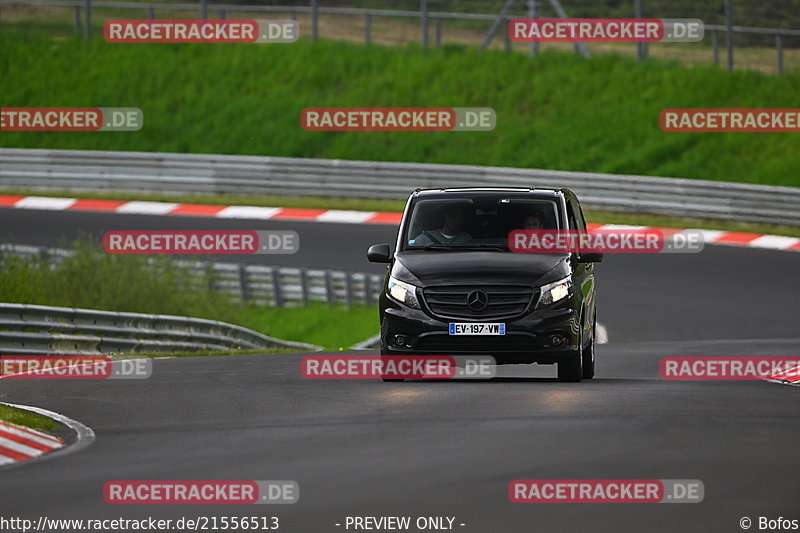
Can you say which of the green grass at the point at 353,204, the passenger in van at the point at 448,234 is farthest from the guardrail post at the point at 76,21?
the passenger in van at the point at 448,234

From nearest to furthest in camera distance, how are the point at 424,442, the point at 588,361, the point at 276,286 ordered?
the point at 424,442, the point at 588,361, the point at 276,286

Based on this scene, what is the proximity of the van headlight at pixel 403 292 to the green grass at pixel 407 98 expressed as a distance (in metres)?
22.9

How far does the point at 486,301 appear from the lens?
14.7m

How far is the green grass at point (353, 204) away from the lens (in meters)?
33.4

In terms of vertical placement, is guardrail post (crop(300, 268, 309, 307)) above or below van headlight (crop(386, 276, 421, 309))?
below

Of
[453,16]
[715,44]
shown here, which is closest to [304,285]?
[453,16]

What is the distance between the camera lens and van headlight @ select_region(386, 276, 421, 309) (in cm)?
1477

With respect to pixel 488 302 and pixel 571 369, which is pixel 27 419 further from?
pixel 571 369

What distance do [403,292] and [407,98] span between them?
2790cm

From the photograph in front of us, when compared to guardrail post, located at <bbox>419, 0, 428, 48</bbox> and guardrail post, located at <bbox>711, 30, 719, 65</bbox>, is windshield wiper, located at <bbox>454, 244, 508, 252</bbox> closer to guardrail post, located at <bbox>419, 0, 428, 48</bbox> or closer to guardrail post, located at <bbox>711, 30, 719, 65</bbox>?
guardrail post, located at <bbox>711, 30, 719, 65</bbox>

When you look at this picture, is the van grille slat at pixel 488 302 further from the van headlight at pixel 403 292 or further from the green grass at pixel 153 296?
the green grass at pixel 153 296

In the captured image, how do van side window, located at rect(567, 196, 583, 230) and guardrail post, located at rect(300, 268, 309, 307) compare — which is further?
guardrail post, located at rect(300, 268, 309, 307)

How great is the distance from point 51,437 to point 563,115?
98.1 feet

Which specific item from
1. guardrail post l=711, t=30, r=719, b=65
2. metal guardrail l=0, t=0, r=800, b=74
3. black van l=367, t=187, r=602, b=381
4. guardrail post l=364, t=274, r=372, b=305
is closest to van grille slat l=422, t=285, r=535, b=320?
black van l=367, t=187, r=602, b=381
